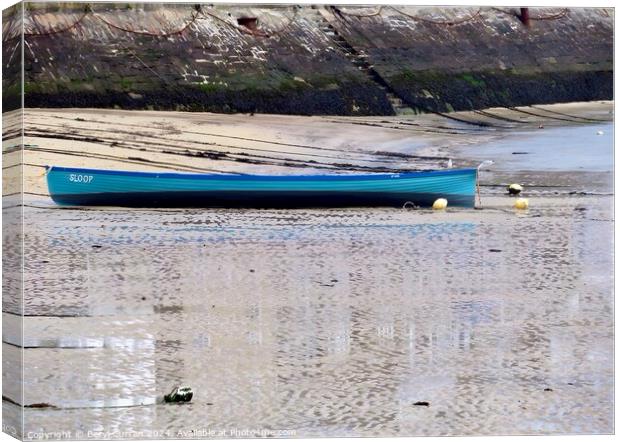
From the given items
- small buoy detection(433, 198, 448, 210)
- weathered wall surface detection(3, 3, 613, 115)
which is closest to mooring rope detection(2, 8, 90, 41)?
weathered wall surface detection(3, 3, 613, 115)

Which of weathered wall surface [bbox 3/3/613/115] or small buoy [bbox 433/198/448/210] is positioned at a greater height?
weathered wall surface [bbox 3/3/613/115]

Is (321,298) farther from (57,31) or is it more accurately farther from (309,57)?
(57,31)

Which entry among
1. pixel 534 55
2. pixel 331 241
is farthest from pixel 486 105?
pixel 331 241

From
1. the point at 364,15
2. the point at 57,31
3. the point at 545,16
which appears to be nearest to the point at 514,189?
the point at 545,16

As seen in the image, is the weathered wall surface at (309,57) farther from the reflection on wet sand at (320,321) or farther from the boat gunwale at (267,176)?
the reflection on wet sand at (320,321)

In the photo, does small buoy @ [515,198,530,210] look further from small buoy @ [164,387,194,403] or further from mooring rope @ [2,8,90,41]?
mooring rope @ [2,8,90,41]

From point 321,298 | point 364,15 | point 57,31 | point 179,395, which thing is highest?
point 364,15
